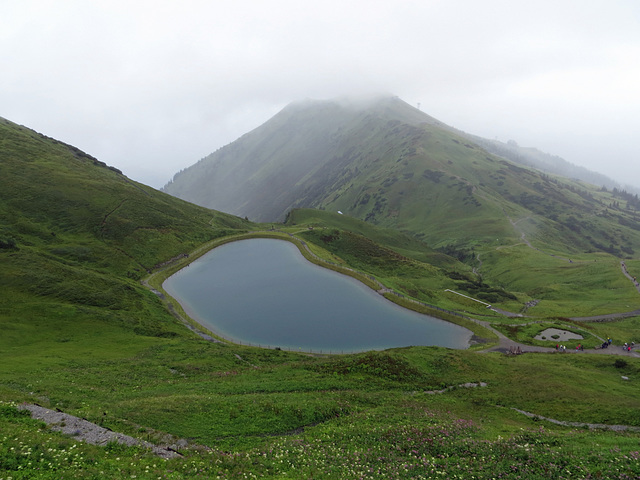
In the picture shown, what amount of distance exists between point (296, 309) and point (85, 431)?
65.2 m

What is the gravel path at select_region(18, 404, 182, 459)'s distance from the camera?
2308 cm

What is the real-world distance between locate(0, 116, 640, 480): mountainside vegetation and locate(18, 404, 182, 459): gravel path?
84 centimetres

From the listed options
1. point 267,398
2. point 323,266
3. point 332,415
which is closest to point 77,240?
point 323,266

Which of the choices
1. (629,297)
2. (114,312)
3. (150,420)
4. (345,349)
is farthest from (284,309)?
(629,297)

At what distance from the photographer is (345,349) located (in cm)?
7081

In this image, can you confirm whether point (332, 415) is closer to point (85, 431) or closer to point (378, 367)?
point (378, 367)

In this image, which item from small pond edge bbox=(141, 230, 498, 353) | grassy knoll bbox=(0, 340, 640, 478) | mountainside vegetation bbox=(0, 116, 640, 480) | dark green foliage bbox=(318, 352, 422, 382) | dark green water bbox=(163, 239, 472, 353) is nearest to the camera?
grassy knoll bbox=(0, 340, 640, 478)

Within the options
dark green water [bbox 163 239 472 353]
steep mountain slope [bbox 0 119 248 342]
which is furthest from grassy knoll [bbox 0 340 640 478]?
steep mountain slope [bbox 0 119 248 342]

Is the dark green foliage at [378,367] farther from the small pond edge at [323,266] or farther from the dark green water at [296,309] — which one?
the small pond edge at [323,266]

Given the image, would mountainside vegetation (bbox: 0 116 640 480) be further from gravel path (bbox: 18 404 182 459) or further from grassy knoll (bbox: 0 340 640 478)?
gravel path (bbox: 18 404 182 459)

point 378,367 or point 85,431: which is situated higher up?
point 85,431

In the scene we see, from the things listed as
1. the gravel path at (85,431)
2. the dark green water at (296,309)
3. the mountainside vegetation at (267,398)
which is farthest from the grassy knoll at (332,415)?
the dark green water at (296,309)

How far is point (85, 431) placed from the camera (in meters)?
23.8

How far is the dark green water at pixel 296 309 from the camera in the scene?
75.5 m
